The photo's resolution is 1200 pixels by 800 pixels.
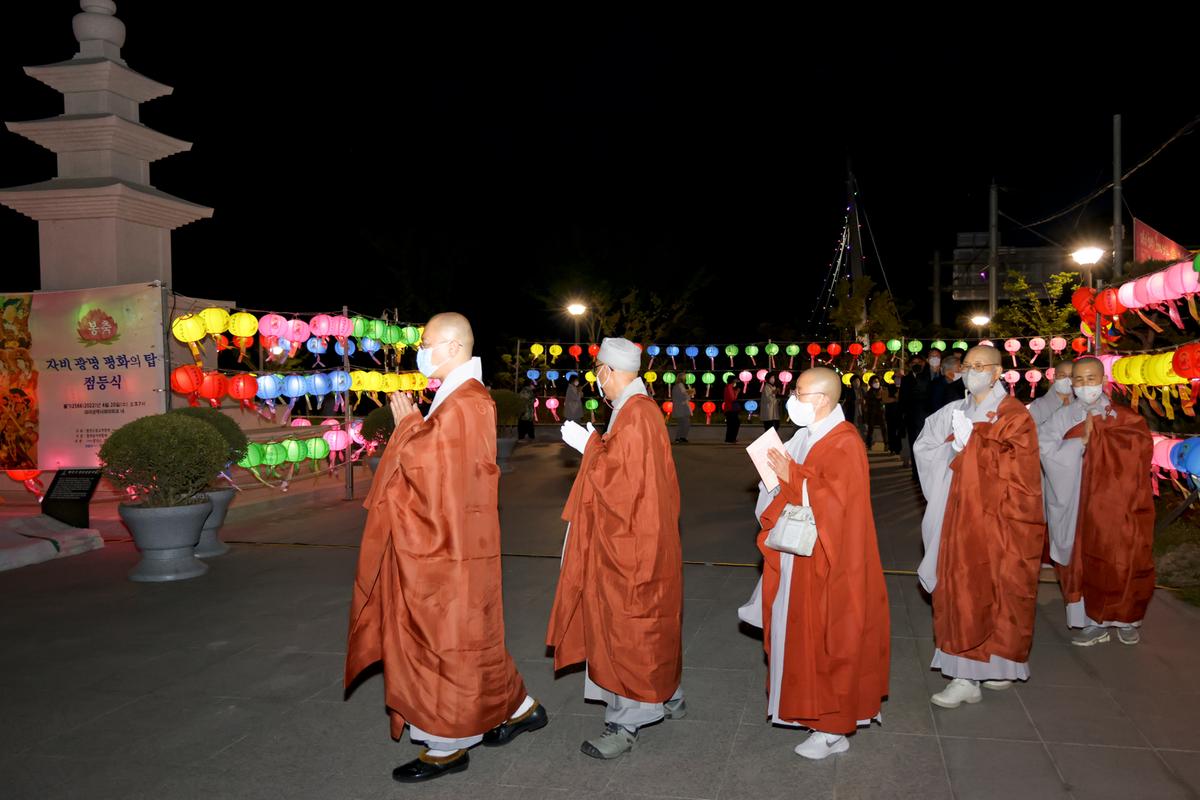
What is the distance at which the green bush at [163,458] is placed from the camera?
24.2ft

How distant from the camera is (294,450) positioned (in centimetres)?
1133

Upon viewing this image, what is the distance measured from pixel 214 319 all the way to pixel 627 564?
Result: 7.89 meters

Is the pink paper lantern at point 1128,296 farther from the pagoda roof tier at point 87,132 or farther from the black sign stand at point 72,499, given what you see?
the pagoda roof tier at point 87,132

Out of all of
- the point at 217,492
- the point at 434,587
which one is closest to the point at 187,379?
the point at 217,492

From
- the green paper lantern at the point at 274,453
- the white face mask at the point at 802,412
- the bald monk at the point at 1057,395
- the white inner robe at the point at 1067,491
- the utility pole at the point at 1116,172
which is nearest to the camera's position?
the white face mask at the point at 802,412

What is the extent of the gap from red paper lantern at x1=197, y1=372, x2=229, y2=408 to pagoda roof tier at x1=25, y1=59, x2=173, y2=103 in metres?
5.03

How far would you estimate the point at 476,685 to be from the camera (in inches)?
149

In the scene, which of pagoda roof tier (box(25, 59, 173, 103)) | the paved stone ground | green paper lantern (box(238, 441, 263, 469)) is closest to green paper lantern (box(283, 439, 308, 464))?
green paper lantern (box(238, 441, 263, 469))

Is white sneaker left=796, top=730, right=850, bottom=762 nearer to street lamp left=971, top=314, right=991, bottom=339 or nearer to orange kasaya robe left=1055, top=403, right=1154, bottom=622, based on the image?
orange kasaya robe left=1055, top=403, right=1154, bottom=622

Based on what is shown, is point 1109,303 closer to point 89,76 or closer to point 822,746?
point 822,746

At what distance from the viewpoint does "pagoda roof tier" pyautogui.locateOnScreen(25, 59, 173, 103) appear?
12242 millimetres

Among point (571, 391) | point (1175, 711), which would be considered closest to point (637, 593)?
point (1175, 711)

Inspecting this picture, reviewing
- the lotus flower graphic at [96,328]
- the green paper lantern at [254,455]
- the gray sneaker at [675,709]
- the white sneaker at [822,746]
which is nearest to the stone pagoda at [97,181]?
the lotus flower graphic at [96,328]

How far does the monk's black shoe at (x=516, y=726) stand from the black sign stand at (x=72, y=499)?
262 inches
